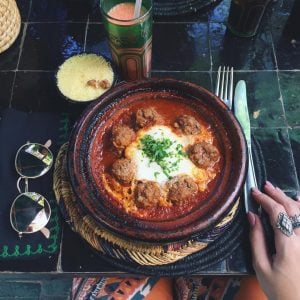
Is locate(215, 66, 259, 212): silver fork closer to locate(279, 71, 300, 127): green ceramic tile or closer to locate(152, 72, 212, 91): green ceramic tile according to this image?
locate(152, 72, 212, 91): green ceramic tile

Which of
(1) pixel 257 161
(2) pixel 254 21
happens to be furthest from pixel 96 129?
(2) pixel 254 21

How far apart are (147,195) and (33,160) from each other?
0.66m

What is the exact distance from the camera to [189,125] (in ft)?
5.61

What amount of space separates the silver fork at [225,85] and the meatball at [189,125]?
340mm

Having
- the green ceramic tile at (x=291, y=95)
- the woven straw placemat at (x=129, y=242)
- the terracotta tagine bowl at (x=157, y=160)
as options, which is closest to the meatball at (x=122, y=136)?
the terracotta tagine bowl at (x=157, y=160)

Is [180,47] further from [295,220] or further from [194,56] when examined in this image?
[295,220]

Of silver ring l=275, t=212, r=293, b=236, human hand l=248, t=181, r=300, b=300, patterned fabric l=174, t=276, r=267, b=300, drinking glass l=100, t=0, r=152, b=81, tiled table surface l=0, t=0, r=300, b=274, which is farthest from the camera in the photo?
tiled table surface l=0, t=0, r=300, b=274

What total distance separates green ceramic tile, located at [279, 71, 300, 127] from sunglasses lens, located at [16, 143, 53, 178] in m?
1.26

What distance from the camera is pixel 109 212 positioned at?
1.56 meters

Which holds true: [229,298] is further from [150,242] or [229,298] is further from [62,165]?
[62,165]

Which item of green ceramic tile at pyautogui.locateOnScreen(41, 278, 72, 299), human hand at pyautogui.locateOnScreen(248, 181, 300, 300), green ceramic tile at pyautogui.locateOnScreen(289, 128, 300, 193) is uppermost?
green ceramic tile at pyautogui.locateOnScreen(289, 128, 300, 193)

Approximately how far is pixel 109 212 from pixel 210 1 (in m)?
1.51

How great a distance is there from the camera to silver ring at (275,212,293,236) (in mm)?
1613

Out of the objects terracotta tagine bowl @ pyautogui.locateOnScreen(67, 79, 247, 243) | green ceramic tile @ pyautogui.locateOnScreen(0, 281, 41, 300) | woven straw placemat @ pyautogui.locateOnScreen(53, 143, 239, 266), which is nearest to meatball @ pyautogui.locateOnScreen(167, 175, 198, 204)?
terracotta tagine bowl @ pyautogui.locateOnScreen(67, 79, 247, 243)
